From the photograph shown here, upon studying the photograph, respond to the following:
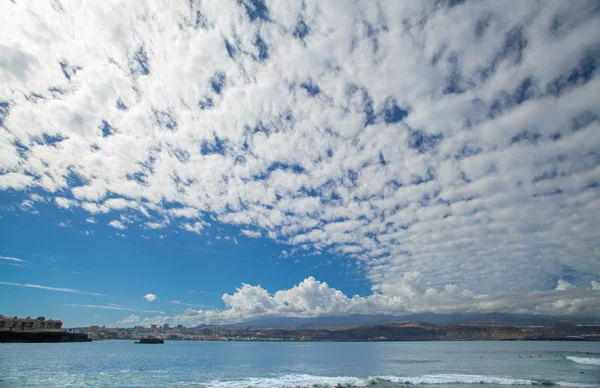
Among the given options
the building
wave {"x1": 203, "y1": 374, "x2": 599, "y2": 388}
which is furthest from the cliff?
wave {"x1": 203, "y1": 374, "x2": 599, "y2": 388}

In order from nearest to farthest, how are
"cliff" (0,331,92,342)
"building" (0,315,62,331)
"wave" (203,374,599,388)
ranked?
"wave" (203,374,599,388)
"cliff" (0,331,92,342)
"building" (0,315,62,331)

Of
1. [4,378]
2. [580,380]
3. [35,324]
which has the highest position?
[35,324]

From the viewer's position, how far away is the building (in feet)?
542

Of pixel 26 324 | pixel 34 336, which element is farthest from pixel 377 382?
pixel 26 324

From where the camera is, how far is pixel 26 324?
6909 inches

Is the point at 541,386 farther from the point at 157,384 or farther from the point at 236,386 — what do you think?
the point at 157,384

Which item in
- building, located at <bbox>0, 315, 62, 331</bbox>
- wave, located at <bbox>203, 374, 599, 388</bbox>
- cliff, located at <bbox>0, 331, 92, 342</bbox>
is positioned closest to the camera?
wave, located at <bbox>203, 374, 599, 388</bbox>

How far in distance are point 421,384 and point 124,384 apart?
44721mm

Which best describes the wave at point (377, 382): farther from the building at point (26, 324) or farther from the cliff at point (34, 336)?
the building at point (26, 324)

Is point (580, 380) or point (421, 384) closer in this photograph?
point (421, 384)

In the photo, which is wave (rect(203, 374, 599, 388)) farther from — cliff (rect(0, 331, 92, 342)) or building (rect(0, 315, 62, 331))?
building (rect(0, 315, 62, 331))

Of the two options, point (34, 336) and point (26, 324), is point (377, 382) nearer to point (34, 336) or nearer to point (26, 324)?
point (34, 336)

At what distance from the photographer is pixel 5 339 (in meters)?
157

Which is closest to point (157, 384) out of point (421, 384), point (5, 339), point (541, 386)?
point (421, 384)
